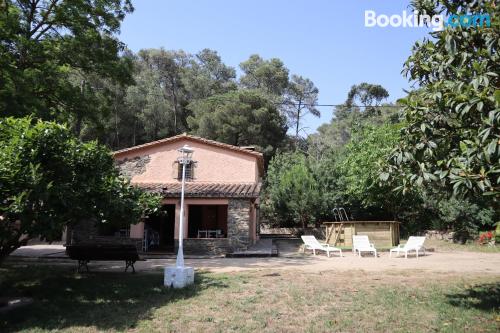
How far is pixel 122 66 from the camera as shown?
51.2ft

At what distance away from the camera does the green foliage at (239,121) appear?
36000 millimetres

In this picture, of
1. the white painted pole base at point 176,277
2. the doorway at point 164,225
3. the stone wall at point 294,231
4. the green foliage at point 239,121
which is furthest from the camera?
the green foliage at point 239,121

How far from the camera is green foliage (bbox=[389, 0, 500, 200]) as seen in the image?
16.3 ft

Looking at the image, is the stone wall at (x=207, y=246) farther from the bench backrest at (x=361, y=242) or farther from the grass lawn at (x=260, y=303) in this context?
the grass lawn at (x=260, y=303)

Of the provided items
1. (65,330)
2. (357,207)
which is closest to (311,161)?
(357,207)

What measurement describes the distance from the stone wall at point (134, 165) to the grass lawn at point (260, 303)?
1030cm

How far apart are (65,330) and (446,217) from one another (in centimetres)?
2017

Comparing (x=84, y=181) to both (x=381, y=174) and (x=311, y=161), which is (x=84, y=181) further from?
(x=311, y=161)

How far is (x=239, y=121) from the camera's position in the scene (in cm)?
3572

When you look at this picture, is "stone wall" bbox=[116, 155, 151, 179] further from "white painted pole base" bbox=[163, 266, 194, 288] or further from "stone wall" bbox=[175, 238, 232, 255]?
"white painted pole base" bbox=[163, 266, 194, 288]

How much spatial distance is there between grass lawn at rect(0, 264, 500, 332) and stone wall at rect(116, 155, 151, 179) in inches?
406

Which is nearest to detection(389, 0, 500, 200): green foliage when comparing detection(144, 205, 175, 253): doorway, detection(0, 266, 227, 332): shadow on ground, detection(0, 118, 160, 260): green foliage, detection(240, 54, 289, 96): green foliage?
detection(0, 266, 227, 332): shadow on ground

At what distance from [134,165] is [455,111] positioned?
17448 millimetres

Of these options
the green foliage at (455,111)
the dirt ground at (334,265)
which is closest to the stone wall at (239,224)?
the dirt ground at (334,265)
